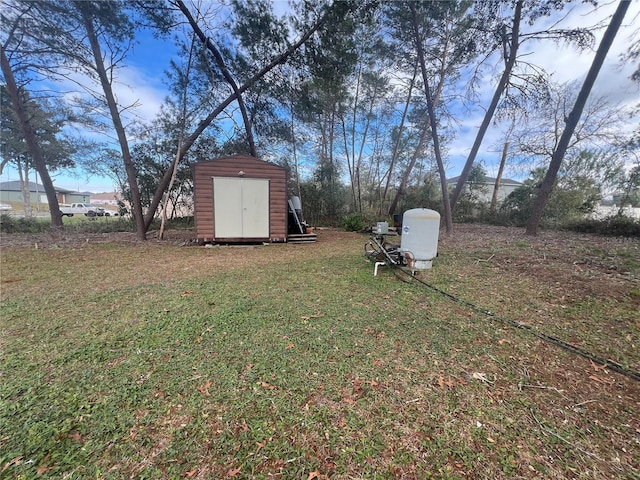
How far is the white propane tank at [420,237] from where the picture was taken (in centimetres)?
366

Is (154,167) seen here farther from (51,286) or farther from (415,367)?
(415,367)

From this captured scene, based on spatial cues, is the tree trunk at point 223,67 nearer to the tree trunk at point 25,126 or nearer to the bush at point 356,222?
the bush at point 356,222

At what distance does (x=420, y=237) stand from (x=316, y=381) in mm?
2713

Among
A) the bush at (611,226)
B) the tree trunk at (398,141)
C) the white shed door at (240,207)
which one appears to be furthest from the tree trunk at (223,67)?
the bush at (611,226)

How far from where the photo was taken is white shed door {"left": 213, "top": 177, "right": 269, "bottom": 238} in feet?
22.1

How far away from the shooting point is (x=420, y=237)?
3.73 metres

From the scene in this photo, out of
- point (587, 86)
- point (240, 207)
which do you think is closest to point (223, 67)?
point (240, 207)

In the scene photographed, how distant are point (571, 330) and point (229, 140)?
10583 mm

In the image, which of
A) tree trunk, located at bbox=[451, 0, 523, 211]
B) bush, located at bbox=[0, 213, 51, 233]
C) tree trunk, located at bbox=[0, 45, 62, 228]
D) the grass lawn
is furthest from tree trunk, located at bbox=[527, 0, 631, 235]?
bush, located at bbox=[0, 213, 51, 233]

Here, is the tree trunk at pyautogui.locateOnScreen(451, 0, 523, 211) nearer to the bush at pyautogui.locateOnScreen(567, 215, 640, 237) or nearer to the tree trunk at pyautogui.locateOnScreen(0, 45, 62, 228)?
the bush at pyautogui.locateOnScreen(567, 215, 640, 237)

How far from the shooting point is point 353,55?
7676mm

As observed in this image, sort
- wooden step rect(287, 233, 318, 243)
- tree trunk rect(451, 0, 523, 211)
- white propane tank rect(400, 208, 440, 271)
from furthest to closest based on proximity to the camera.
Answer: wooden step rect(287, 233, 318, 243) → tree trunk rect(451, 0, 523, 211) → white propane tank rect(400, 208, 440, 271)

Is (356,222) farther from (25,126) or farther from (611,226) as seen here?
(25,126)

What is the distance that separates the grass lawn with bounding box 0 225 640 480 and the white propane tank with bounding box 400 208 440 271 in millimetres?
428
